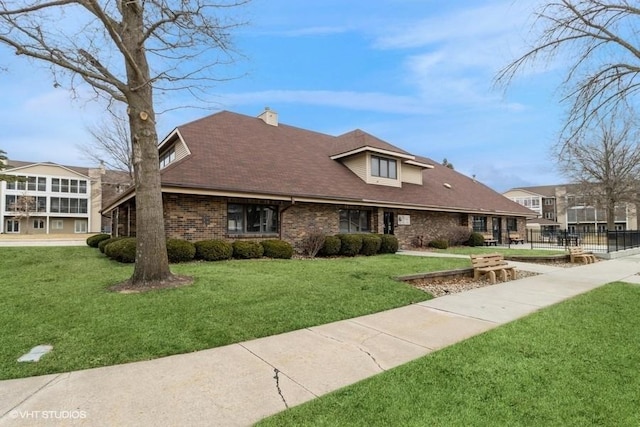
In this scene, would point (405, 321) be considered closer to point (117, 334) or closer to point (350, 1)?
point (117, 334)

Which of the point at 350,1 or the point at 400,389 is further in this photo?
the point at 350,1

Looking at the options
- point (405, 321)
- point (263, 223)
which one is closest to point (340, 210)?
point (263, 223)

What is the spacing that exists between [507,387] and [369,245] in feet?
40.9

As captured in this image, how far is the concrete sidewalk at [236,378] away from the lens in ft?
9.68

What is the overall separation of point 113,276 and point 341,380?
23.6 feet

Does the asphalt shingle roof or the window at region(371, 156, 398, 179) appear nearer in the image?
the asphalt shingle roof

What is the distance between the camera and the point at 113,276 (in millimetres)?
8633

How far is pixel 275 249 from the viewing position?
13148mm

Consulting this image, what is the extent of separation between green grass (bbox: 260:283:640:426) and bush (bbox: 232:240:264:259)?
9.04 metres

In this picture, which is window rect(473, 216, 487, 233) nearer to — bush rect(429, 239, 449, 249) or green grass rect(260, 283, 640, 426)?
bush rect(429, 239, 449, 249)

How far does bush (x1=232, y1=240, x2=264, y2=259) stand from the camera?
1254cm

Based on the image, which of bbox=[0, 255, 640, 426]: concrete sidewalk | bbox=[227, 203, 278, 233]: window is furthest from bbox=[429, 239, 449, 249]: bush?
bbox=[0, 255, 640, 426]: concrete sidewalk

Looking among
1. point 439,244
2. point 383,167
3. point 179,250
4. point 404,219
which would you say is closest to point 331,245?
point 179,250

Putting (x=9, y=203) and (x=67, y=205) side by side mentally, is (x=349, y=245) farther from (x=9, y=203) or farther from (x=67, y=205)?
(x=67, y=205)
